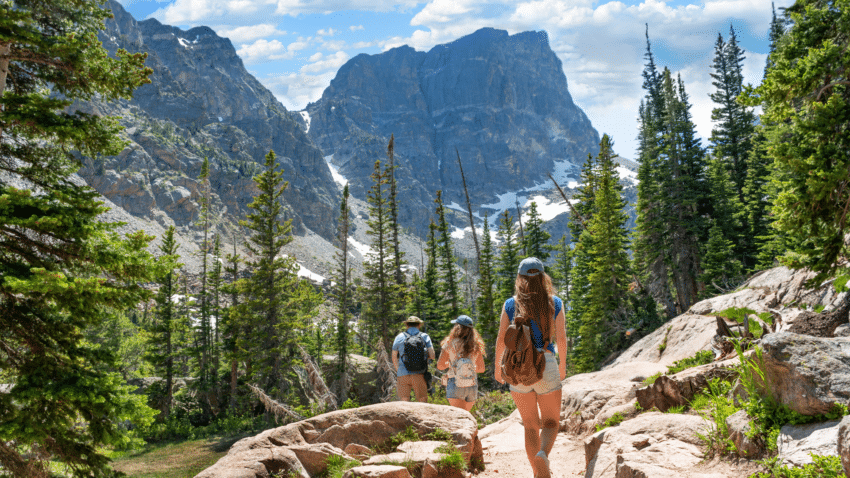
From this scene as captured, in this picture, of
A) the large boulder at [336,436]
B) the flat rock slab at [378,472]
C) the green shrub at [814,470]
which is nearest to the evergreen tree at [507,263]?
the large boulder at [336,436]

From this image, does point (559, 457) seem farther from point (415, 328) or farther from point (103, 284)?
point (103, 284)

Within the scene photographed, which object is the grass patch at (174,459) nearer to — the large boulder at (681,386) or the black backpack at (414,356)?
the black backpack at (414,356)

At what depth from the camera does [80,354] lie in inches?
239

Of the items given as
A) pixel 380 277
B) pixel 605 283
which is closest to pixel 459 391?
pixel 605 283

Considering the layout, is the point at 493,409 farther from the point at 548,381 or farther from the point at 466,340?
the point at 548,381

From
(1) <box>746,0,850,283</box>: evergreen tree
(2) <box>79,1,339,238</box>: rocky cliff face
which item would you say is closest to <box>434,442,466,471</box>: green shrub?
(1) <box>746,0,850,283</box>: evergreen tree

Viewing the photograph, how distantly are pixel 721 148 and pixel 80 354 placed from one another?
45672 millimetres

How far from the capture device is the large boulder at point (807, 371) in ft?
11.1

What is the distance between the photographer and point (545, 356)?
4203mm

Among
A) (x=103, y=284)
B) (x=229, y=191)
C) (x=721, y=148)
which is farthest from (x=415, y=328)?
(x=229, y=191)

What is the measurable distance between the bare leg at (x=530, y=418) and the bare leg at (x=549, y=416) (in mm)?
54

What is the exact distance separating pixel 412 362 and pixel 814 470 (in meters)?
5.52

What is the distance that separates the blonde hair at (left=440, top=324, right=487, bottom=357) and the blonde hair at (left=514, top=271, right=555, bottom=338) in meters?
2.86

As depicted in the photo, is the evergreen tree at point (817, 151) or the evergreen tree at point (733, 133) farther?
the evergreen tree at point (733, 133)
